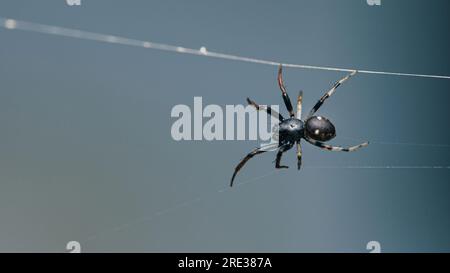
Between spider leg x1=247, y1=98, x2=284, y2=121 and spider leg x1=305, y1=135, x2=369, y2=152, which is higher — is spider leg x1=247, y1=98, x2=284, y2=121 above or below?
above

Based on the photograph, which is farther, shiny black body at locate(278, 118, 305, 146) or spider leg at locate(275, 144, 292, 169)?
shiny black body at locate(278, 118, 305, 146)

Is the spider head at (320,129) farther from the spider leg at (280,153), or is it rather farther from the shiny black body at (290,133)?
the spider leg at (280,153)

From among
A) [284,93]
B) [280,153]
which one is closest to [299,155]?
[280,153]

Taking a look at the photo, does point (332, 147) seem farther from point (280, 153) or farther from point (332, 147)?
point (280, 153)

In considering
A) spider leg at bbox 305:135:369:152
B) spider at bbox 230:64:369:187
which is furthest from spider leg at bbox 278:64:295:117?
spider leg at bbox 305:135:369:152

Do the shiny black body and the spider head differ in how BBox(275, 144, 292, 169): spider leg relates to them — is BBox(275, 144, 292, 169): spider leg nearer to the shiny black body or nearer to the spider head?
the shiny black body

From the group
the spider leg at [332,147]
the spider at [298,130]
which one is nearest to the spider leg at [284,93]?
the spider at [298,130]
